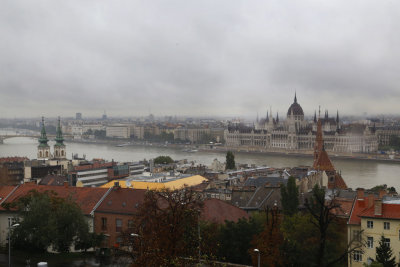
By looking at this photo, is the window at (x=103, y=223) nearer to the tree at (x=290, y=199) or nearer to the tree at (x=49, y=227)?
the tree at (x=49, y=227)

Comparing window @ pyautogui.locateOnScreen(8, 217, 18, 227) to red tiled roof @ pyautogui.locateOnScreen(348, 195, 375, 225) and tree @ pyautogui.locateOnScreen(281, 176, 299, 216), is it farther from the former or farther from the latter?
red tiled roof @ pyautogui.locateOnScreen(348, 195, 375, 225)

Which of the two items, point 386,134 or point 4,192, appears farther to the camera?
point 386,134

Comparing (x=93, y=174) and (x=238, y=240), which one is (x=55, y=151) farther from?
(x=238, y=240)

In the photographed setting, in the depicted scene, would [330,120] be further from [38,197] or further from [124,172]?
[38,197]

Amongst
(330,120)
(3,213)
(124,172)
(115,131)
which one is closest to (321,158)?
(124,172)

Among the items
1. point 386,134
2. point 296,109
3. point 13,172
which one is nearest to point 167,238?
point 13,172

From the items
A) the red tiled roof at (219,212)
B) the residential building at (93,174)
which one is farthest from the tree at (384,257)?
the residential building at (93,174)

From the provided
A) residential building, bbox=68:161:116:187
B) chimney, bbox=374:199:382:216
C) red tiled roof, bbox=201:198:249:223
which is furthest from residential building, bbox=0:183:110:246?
residential building, bbox=68:161:116:187
